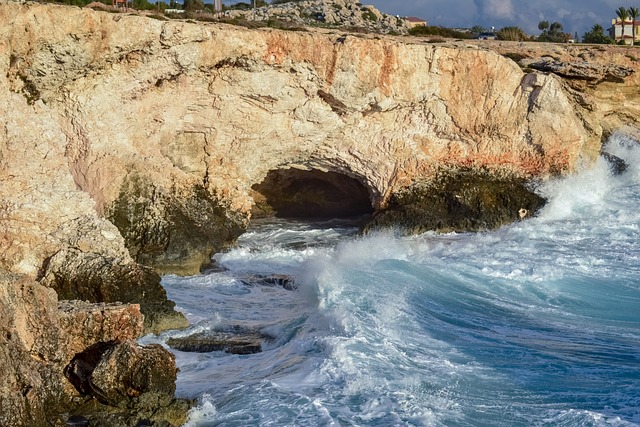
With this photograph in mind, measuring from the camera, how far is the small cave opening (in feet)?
78.0

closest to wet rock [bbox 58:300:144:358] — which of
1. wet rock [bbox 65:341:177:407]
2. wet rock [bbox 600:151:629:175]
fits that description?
wet rock [bbox 65:341:177:407]

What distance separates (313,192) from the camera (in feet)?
79.5

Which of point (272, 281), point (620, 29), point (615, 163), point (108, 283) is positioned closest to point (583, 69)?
point (615, 163)

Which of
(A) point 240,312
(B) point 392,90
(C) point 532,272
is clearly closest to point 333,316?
(A) point 240,312

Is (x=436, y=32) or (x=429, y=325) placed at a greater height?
(x=436, y=32)

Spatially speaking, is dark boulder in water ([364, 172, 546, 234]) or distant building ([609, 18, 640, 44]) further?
distant building ([609, 18, 640, 44])

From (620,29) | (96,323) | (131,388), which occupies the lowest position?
(131,388)

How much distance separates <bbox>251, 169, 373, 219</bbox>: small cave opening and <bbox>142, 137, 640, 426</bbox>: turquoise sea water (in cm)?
183

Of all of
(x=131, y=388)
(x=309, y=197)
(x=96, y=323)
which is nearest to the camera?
(x=131, y=388)

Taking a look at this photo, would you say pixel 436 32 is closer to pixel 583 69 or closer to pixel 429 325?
pixel 583 69

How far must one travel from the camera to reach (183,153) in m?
18.9

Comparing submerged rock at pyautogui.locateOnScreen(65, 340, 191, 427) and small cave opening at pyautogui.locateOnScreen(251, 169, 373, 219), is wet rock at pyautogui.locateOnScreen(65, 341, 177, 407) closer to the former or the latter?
submerged rock at pyautogui.locateOnScreen(65, 340, 191, 427)

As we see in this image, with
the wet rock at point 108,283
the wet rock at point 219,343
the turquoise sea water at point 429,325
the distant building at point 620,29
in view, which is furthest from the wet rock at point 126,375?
the distant building at point 620,29

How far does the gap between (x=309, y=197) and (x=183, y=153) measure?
6.02 m
